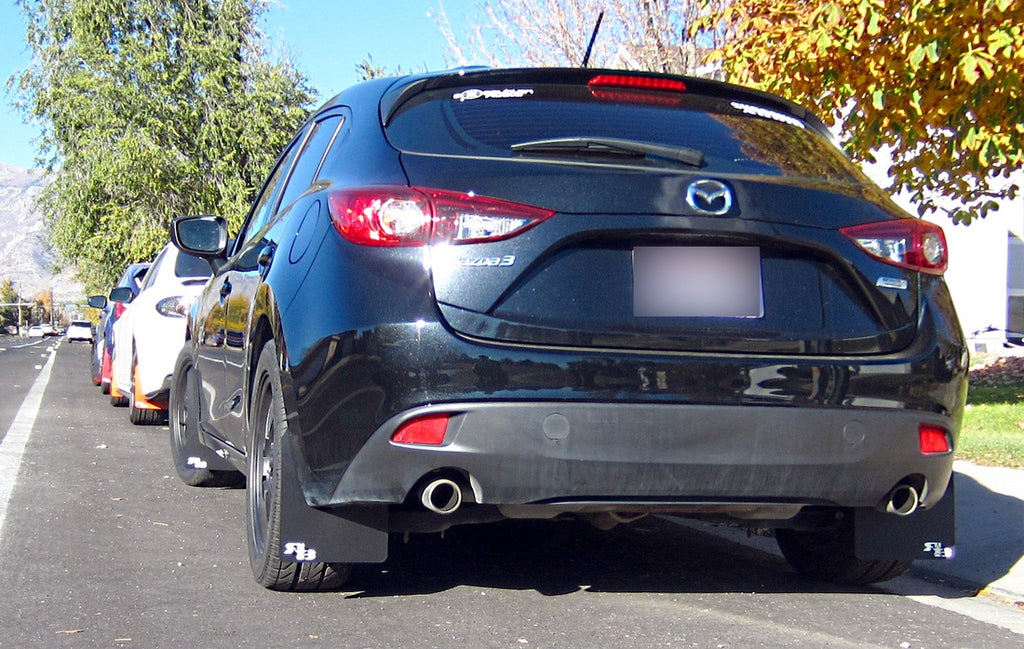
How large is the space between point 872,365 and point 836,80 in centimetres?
604

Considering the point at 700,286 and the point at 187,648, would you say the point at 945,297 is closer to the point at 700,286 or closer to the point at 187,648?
the point at 700,286

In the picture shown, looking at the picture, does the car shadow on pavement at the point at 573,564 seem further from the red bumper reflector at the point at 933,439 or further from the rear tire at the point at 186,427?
the rear tire at the point at 186,427

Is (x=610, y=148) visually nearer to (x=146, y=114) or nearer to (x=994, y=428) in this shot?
(x=994, y=428)

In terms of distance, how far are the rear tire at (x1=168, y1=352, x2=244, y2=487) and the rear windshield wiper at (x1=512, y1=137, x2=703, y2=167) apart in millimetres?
2859

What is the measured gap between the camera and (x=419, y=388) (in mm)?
3600

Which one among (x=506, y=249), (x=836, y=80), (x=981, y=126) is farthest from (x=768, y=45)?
(x=506, y=249)

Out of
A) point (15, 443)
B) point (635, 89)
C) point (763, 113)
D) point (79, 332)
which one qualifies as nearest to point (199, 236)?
point (635, 89)

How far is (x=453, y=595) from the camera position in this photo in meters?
4.51

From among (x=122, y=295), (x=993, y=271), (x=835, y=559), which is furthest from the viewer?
(x=993, y=271)

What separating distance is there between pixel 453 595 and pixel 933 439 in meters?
1.69

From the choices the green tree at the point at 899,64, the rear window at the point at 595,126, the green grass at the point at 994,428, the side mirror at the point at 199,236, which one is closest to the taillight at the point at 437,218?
the rear window at the point at 595,126

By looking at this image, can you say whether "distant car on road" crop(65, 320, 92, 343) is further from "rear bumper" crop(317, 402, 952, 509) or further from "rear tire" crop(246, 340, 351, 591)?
"rear bumper" crop(317, 402, 952, 509)

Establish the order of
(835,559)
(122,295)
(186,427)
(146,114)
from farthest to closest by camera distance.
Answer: (146,114)
(122,295)
(186,427)
(835,559)

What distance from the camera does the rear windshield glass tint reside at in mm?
9852
